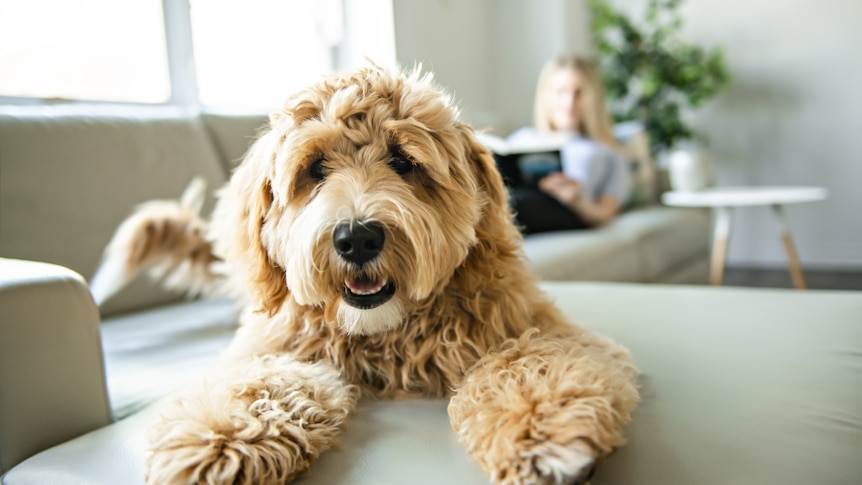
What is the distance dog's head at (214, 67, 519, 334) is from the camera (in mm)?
1185

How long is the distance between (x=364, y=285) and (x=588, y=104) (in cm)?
345

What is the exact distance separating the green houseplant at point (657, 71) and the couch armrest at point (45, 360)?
16.2 feet

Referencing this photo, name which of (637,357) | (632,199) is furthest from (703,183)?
(637,357)

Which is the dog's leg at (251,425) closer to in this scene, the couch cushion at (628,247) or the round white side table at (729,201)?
the couch cushion at (628,247)

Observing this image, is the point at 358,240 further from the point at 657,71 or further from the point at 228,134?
the point at 657,71

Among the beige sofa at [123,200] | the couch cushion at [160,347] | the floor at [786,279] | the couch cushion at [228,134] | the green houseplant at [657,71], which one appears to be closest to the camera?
the couch cushion at [160,347]

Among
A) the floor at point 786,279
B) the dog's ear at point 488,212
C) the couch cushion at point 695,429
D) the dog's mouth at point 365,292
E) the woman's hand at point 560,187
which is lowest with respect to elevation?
the floor at point 786,279

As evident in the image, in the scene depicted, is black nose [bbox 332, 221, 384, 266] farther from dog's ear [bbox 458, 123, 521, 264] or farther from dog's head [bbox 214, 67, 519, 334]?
dog's ear [bbox 458, 123, 521, 264]

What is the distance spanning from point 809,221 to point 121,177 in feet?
18.7

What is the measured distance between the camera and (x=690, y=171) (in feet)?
14.9

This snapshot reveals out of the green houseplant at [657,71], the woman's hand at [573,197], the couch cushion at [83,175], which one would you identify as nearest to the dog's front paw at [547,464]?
the couch cushion at [83,175]

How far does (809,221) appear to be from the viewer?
19.0 ft

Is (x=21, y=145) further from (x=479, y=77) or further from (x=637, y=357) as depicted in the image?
(x=479, y=77)

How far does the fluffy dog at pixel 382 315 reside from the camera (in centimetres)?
102
